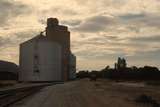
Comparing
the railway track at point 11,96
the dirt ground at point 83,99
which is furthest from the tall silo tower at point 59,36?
the railway track at point 11,96

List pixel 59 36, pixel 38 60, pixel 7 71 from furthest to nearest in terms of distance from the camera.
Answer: pixel 59 36, pixel 7 71, pixel 38 60

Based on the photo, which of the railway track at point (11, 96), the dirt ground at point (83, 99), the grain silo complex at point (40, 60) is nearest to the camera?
the dirt ground at point (83, 99)

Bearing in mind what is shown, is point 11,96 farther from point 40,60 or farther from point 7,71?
point 7,71

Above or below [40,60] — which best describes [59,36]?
above

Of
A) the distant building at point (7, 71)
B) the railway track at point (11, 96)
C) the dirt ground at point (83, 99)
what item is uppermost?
the distant building at point (7, 71)

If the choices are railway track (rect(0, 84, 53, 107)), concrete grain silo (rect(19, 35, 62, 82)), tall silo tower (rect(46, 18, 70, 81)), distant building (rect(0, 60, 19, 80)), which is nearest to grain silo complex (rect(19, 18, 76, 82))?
concrete grain silo (rect(19, 35, 62, 82))

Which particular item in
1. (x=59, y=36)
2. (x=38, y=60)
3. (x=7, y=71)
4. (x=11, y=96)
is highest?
(x=59, y=36)

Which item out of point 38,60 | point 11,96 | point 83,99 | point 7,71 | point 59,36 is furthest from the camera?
point 59,36

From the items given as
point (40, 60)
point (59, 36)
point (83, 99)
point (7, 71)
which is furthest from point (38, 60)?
point (83, 99)

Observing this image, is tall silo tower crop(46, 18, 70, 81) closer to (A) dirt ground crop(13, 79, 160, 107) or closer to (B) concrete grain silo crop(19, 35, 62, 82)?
(B) concrete grain silo crop(19, 35, 62, 82)

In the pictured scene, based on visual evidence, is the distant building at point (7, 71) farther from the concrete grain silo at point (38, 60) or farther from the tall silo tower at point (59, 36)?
the tall silo tower at point (59, 36)

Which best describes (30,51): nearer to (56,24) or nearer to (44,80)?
(44,80)

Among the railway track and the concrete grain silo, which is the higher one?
the concrete grain silo

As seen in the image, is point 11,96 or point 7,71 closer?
point 11,96
